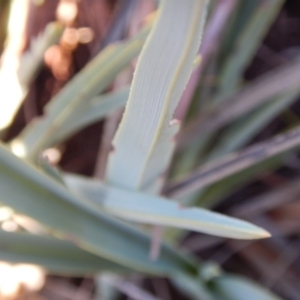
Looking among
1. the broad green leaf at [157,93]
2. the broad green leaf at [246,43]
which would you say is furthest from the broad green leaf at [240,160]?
the broad green leaf at [246,43]

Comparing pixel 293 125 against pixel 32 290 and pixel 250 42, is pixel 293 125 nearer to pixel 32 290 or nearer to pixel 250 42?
pixel 250 42

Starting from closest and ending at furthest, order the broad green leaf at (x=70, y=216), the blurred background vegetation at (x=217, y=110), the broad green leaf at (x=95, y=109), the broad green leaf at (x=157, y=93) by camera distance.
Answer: the broad green leaf at (x=157, y=93), the broad green leaf at (x=70, y=216), the broad green leaf at (x=95, y=109), the blurred background vegetation at (x=217, y=110)

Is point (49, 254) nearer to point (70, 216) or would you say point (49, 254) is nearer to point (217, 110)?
point (70, 216)

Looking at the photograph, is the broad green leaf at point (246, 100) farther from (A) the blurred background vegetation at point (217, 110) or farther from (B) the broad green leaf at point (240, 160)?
(B) the broad green leaf at point (240, 160)

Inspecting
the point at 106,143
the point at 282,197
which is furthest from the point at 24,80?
the point at 282,197

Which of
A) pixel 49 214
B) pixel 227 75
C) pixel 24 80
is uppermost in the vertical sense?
pixel 227 75

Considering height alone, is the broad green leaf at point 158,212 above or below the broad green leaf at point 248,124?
below
